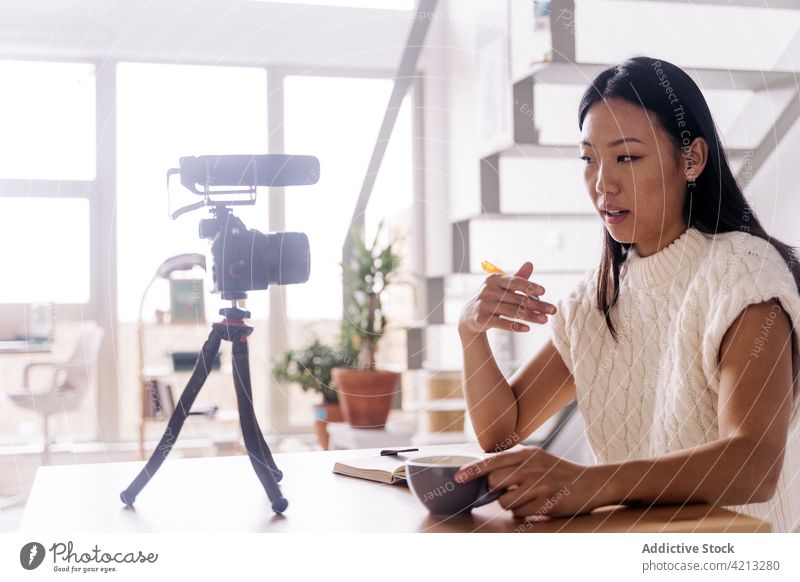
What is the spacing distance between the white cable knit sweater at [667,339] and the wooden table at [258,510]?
0.75 feet

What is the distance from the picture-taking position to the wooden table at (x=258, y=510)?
68cm

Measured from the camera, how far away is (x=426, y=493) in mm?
681

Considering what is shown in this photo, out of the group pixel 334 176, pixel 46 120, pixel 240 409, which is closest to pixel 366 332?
pixel 334 176

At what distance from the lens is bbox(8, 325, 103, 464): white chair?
2.66 metres

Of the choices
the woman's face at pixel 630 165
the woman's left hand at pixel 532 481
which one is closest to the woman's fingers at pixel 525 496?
the woman's left hand at pixel 532 481

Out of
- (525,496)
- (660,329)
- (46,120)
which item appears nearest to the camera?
(525,496)

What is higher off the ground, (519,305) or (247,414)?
(519,305)

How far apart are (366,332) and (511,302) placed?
189cm

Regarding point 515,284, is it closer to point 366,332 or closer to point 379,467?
point 379,467

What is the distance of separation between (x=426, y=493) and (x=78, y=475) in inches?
17.1

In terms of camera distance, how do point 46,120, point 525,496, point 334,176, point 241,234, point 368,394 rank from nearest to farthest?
point 525,496
point 241,234
point 46,120
point 368,394
point 334,176

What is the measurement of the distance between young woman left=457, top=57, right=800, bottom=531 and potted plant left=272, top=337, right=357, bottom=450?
1757 millimetres

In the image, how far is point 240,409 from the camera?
0.81 metres

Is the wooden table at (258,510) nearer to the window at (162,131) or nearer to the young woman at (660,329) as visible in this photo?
the young woman at (660,329)
